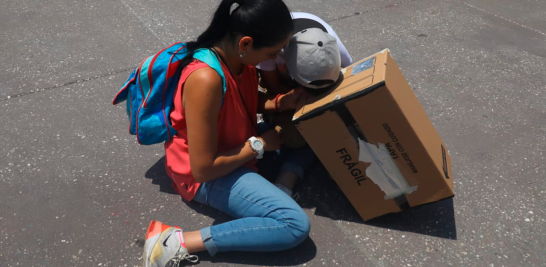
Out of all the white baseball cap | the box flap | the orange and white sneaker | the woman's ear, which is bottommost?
the orange and white sneaker

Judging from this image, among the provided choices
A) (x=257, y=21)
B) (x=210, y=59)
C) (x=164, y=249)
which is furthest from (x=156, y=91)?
(x=164, y=249)

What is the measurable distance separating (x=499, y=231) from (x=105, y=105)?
245 cm

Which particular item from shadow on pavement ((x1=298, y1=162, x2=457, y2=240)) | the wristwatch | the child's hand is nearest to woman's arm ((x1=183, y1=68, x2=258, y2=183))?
the wristwatch

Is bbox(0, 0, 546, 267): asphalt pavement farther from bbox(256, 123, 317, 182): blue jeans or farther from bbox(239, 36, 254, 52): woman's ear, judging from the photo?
bbox(239, 36, 254, 52): woman's ear

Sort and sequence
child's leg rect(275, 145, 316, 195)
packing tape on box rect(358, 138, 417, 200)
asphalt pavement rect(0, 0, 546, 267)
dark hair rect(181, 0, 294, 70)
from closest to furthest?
dark hair rect(181, 0, 294, 70) → packing tape on box rect(358, 138, 417, 200) → asphalt pavement rect(0, 0, 546, 267) → child's leg rect(275, 145, 316, 195)

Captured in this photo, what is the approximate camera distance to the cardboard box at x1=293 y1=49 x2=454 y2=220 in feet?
6.79

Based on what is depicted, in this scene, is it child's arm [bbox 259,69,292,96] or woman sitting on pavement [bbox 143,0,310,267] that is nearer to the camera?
woman sitting on pavement [bbox 143,0,310,267]

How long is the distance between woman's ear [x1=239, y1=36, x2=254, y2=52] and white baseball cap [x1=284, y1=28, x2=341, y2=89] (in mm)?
220

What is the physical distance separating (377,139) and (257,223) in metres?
0.63

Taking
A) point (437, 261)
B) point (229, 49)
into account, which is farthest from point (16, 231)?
point (437, 261)

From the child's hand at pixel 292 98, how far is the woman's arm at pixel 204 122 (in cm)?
39

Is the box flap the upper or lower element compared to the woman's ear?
lower

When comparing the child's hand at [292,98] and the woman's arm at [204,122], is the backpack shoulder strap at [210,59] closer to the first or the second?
the woman's arm at [204,122]

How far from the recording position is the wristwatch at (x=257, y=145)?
2.24 m
